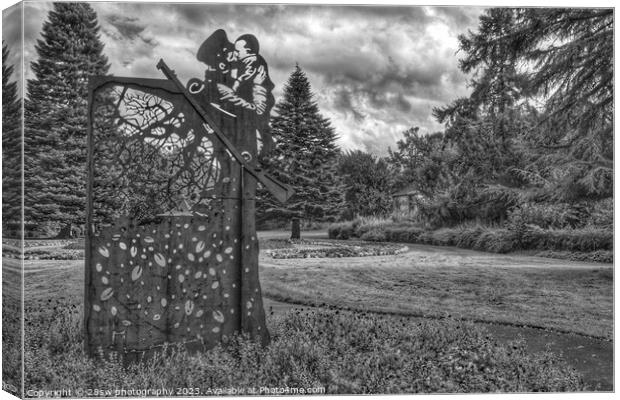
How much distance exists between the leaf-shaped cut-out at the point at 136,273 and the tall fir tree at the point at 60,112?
0.87m

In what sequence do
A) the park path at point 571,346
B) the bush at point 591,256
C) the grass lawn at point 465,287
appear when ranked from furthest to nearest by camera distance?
the bush at point 591,256 < the grass lawn at point 465,287 < the park path at point 571,346

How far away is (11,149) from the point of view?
13.4ft

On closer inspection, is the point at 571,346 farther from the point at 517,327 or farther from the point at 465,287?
the point at 465,287

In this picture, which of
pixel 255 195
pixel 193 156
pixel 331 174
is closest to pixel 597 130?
pixel 331 174

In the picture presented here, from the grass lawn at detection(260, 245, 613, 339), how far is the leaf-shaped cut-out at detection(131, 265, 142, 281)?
1126mm

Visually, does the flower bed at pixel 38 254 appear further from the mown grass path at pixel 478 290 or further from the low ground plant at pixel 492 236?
the low ground plant at pixel 492 236

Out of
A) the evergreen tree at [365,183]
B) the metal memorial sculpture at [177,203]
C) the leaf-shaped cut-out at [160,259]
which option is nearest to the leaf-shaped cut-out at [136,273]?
the metal memorial sculpture at [177,203]

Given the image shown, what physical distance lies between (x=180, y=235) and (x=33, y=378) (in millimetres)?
1576

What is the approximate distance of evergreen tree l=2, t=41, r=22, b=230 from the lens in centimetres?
402

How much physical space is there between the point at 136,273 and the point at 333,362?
→ 170 centimetres

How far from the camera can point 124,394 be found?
395 centimetres

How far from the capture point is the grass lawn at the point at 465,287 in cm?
465

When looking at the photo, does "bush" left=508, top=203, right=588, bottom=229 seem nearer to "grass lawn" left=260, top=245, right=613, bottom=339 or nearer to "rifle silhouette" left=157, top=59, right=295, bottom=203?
"grass lawn" left=260, top=245, right=613, bottom=339

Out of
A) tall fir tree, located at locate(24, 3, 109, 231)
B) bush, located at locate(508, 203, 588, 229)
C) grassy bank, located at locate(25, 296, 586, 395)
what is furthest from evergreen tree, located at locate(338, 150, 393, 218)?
tall fir tree, located at locate(24, 3, 109, 231)
